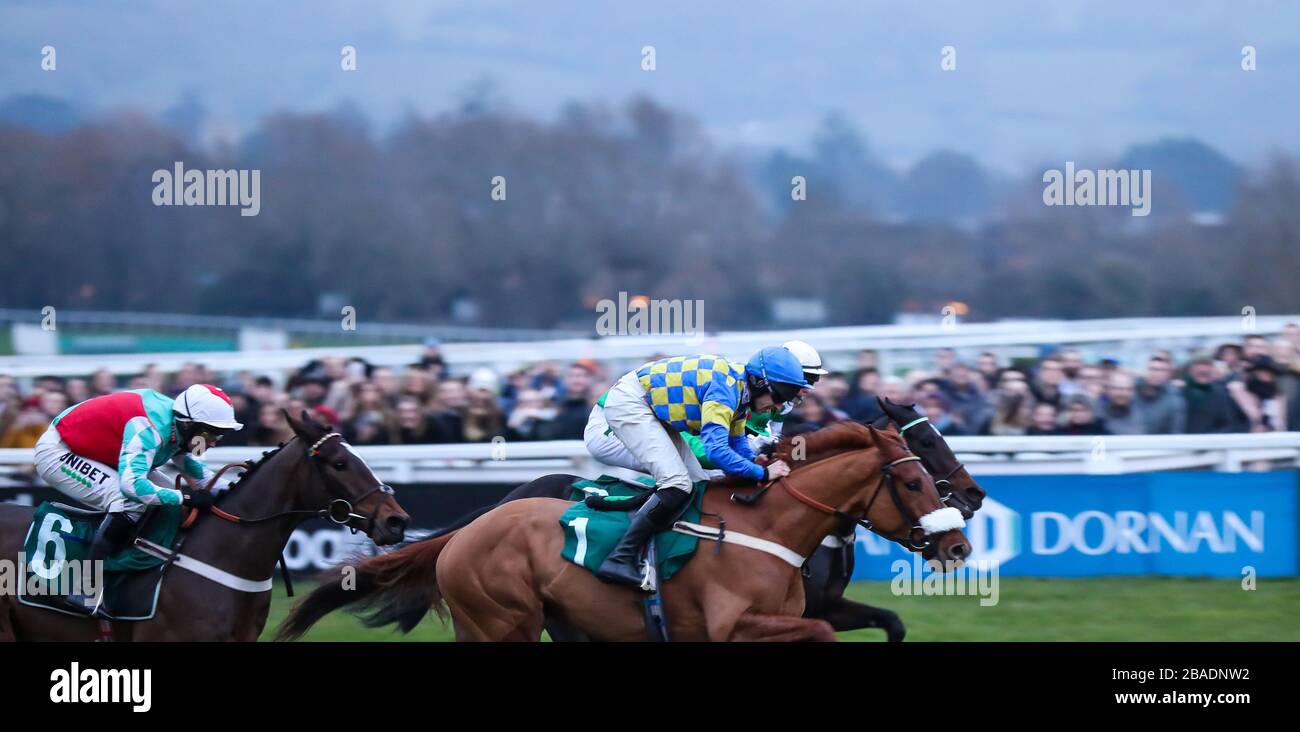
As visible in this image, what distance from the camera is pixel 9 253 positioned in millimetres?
21344

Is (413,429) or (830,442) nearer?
(830,442)

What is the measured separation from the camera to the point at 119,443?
5.15m

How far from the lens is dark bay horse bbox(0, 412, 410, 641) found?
4.95m

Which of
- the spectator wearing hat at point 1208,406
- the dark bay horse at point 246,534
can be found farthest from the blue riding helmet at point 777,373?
the spectator wearing hat at point 1208,406

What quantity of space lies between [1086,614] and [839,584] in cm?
194

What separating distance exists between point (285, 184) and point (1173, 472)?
16.3 m

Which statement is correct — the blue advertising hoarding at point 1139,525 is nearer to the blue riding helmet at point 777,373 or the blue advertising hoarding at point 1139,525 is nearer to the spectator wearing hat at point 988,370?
the spectator wearing hat at point 988,370

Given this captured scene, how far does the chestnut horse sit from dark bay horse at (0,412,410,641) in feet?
1.39

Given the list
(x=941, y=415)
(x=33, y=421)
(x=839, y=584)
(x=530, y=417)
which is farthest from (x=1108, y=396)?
(x=33, y=421)

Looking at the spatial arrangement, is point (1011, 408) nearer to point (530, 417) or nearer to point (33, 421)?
point (530, 417)

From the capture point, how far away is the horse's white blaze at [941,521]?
4750 millimetres

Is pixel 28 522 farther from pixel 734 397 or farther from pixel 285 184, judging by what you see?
pixel 285 184
